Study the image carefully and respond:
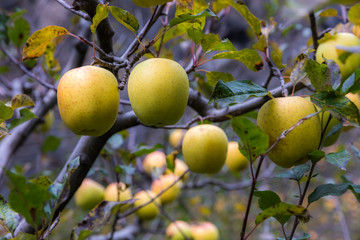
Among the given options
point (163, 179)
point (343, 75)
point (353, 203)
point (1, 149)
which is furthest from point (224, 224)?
point (343, 75)

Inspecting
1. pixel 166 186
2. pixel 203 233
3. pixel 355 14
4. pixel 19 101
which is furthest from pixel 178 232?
pixel 355 14

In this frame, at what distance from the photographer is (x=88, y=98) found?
46 cm

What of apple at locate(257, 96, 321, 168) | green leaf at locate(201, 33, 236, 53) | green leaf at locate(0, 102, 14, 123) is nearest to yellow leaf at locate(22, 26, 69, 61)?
green leaf at locate(0, 102, 14, 123)

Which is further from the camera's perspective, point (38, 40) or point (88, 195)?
point (88, 195)

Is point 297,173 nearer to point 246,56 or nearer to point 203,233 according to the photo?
point 246,56

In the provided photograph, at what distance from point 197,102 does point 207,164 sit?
0.17 metres

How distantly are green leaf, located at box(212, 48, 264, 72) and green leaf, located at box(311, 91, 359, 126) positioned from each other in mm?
156

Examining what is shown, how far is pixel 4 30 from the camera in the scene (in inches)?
42.9

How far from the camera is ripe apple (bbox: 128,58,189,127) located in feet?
1.54

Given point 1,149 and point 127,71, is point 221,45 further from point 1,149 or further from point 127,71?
point 1,149

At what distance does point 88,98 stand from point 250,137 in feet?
0.79

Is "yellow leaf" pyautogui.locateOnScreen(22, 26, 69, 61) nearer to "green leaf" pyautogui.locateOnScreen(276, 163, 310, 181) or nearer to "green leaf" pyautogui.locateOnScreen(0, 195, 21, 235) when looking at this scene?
"green leaf" pyautogui.locateOnScreen(0, 195, 21, 235)

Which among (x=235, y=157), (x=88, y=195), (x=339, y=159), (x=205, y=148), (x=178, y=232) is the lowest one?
(x=178, y=232)

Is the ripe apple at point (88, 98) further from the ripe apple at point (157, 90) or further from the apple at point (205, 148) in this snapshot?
the apple at point (205, 148)
